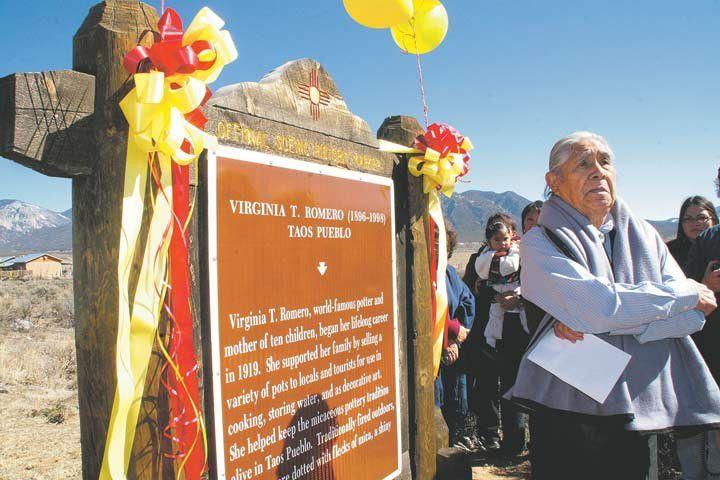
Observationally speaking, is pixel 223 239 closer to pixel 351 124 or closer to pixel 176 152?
pixel 176 152

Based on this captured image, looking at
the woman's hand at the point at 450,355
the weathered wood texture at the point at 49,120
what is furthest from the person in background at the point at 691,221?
the weathered wood texture at the point at 49,120

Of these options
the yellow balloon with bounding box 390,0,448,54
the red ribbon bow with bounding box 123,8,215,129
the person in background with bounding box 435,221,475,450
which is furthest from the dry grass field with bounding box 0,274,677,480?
the red ribbon bow with bounding box 123,8,215,129

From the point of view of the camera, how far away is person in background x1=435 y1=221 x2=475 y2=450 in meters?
4.03

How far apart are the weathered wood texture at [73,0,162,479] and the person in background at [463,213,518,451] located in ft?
12.1

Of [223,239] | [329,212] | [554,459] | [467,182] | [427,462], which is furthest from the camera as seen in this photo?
[467,182]

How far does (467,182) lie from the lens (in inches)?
128

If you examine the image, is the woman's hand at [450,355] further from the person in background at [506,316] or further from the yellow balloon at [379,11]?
the yellow balloon at [379,11]

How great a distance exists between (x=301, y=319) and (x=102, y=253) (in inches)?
31.1

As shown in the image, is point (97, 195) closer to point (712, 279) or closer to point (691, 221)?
point (712, 279)

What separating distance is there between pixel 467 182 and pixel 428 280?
691 mm

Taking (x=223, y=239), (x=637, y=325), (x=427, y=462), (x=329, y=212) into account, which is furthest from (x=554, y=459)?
(x=223, y=239)

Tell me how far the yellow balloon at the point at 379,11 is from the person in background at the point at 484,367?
253 centimetres

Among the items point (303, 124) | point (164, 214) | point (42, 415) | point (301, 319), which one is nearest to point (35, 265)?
point (42, 415)

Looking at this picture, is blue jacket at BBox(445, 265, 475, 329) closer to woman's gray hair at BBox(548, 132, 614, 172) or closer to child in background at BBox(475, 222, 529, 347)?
child in background at BBox(475, 222, 529, 347)
